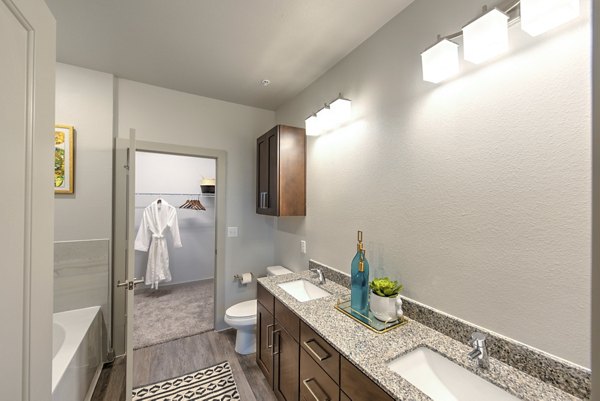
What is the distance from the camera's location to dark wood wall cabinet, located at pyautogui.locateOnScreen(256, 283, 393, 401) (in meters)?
1.03

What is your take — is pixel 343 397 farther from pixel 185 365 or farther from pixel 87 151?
pixel 87 151

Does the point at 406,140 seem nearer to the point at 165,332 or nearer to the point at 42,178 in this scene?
the point at 42,178

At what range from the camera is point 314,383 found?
128 cm

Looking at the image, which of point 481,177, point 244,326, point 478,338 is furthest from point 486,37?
point 244,326

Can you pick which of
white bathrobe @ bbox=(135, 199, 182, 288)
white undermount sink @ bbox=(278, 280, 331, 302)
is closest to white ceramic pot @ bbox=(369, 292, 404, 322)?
white undermount sink @ bbox=(278, 280, 331, 302)

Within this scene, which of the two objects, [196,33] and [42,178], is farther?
[196,33]

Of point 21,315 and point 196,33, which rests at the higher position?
point 196,33

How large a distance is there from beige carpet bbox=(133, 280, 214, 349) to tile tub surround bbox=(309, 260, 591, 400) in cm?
247

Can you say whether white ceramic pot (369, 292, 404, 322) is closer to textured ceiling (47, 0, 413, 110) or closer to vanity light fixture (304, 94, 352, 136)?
vanity light fixture (304, 94, 352, 136)

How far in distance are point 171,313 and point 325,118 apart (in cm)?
314

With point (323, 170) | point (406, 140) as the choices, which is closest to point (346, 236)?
point (323, 170)

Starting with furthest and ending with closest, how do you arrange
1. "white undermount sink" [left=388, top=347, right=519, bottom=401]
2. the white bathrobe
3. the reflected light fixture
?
the white bathrobe
the reflected light fixture
"white undermount sink" [left=388, top=347, right=519, bottom=401]

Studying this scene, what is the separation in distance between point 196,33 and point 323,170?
54.0 inches

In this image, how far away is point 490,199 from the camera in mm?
1060
